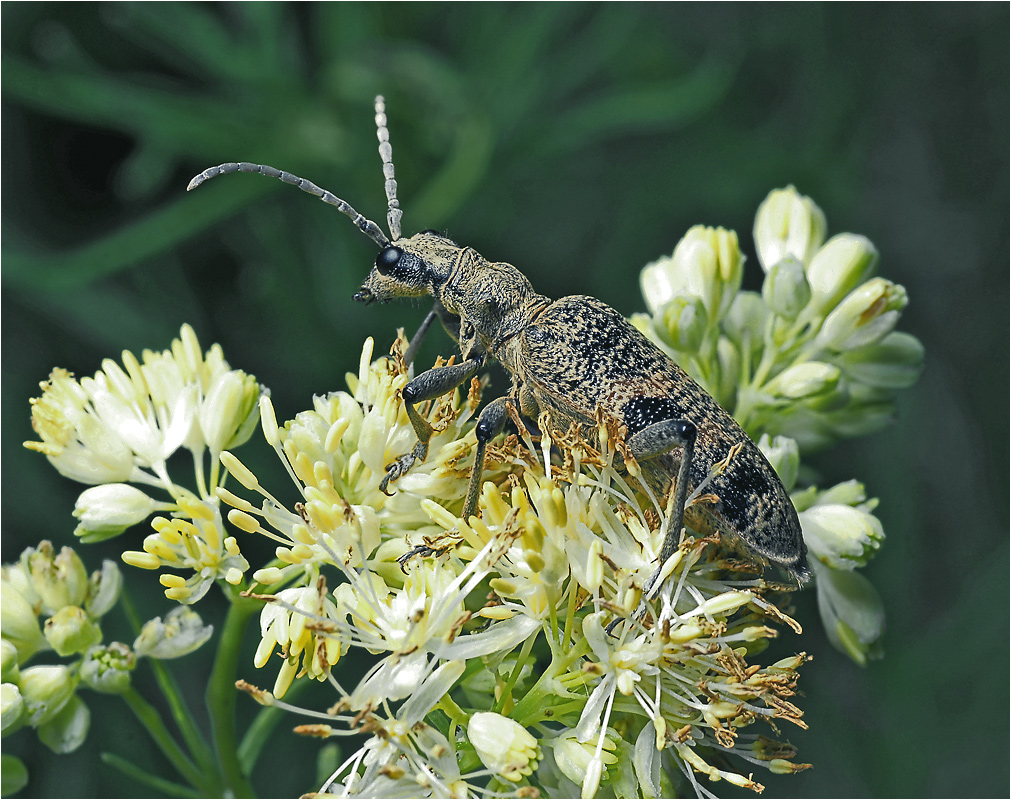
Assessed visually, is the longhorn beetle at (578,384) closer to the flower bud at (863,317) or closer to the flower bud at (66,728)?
the flower bud at (863,317)

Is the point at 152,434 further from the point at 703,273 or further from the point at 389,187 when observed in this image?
the point at 703,273

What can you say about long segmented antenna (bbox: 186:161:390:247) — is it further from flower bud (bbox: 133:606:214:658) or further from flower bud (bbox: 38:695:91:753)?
flower bud (bbox: 38:695:91:753)

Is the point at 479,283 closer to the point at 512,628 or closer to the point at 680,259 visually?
the point at 680,259

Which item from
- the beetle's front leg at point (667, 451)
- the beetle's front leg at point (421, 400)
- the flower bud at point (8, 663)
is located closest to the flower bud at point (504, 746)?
the beetle's front leg at point (667, 451)

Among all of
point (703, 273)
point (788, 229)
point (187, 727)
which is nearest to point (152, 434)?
point (187, 727)

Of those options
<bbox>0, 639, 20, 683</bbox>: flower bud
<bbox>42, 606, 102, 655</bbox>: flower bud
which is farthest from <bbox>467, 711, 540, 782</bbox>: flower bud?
<bbox>0, 639, 20, 683</bbox>: flower bud

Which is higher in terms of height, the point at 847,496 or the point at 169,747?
the point at 847,496

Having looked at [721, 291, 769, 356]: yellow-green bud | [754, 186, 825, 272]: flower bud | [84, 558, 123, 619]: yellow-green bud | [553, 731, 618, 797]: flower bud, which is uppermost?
[754, 186, 825, 272]: flower bud
